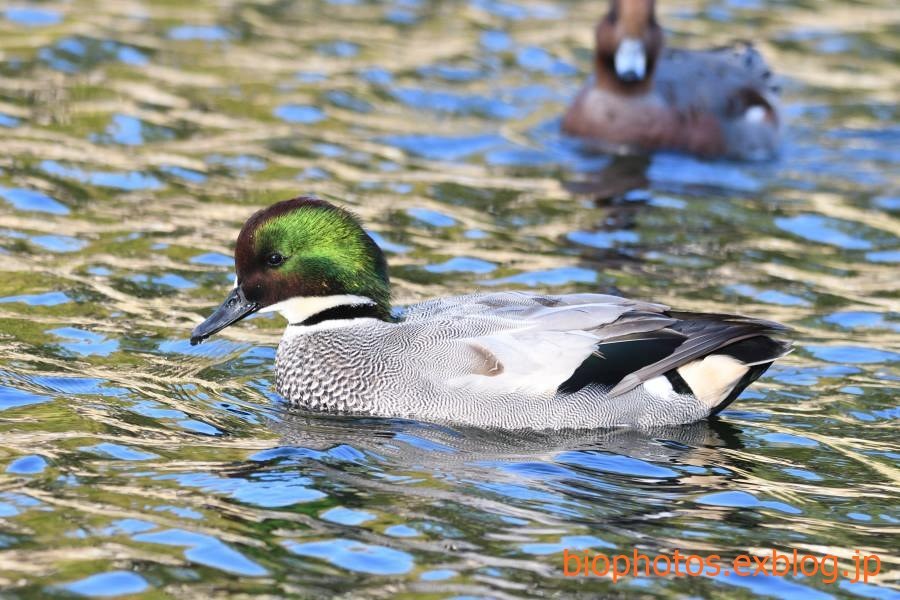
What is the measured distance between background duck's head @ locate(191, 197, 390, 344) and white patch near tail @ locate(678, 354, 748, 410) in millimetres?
1610

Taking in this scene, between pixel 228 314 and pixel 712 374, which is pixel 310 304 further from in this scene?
pixel 712 374

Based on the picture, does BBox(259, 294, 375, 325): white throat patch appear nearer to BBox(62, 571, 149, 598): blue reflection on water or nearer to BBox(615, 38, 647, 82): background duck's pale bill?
BBox(62, 571, 149, 598): blue reflection on water

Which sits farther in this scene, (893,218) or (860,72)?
(860,72)

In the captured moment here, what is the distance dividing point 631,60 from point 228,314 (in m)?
6.46

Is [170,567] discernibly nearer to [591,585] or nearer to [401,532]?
[401,532]

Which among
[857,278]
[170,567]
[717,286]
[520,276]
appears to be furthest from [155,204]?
[170,567]

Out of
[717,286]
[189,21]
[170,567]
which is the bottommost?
[170,567]

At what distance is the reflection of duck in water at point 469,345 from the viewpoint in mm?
Result: 7508

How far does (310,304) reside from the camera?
26.4ft

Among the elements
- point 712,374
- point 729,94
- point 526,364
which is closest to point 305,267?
point 526,364

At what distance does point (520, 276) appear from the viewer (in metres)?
10.1

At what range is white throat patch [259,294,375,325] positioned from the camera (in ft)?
26.3

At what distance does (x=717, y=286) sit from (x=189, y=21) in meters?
7.31

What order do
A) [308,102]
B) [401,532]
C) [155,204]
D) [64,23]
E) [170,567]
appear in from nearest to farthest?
[170,567], [401,532], [155,204], [308,102], [64,23]
